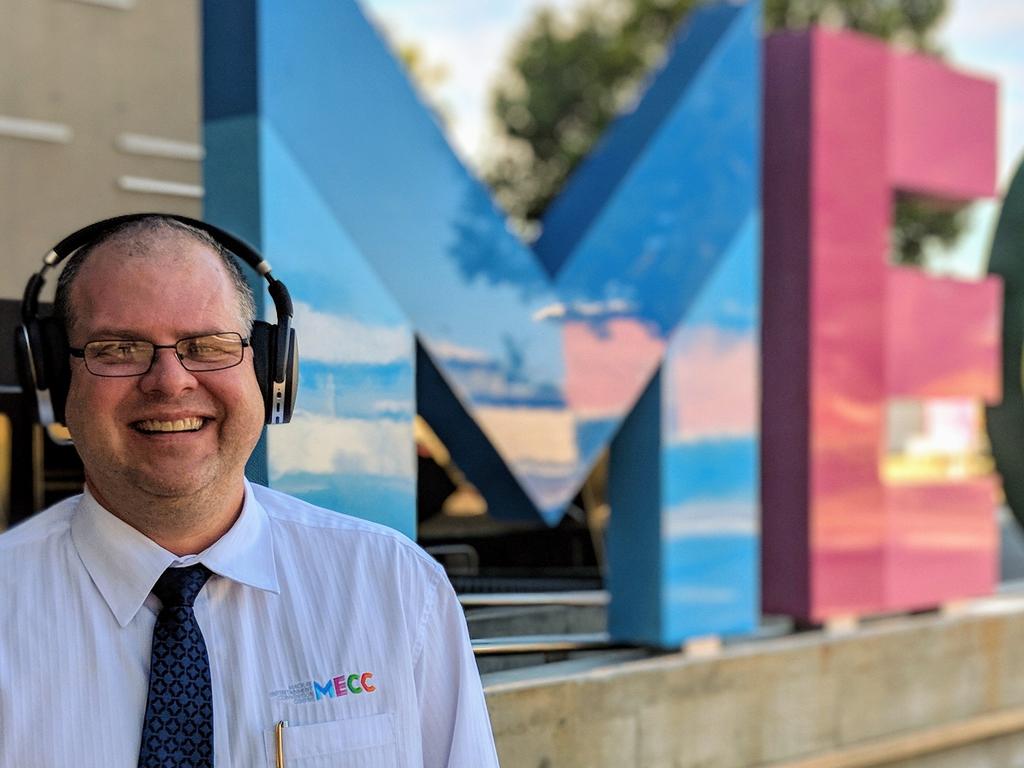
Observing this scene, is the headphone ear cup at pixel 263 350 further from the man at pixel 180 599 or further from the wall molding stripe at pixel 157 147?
the wall molding stripe at pixel 157 147

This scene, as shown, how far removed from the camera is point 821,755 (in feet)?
19.2

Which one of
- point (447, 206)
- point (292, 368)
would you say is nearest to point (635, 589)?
point (447, 206)

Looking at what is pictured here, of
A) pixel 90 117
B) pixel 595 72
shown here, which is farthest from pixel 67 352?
pixel 595 72

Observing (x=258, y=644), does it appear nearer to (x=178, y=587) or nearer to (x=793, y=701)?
(x=178, y=587)

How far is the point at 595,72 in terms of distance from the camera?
22.0 meters

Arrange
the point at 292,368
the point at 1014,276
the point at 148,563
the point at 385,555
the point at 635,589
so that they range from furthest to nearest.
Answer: the point at 1014,276
the point at 635,589
the point at 292,368
the point at 385,555
the point at 148,563

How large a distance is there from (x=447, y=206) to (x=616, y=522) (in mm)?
1887

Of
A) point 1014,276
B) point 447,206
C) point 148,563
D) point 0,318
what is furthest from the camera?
point 1014,276

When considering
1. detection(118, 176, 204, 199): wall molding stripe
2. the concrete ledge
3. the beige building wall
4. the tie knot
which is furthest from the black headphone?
detection(118, 176, 204, 199): wall molding stripe

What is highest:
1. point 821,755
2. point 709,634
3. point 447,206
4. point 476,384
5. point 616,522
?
point 447,206

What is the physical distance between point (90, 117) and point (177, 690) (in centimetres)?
313

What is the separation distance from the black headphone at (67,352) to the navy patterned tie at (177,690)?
39 cm

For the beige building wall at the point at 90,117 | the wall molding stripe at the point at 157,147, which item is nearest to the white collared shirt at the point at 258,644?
the beige building wall at the point at 90,117

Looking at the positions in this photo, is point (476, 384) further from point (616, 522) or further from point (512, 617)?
point (616, 522)
